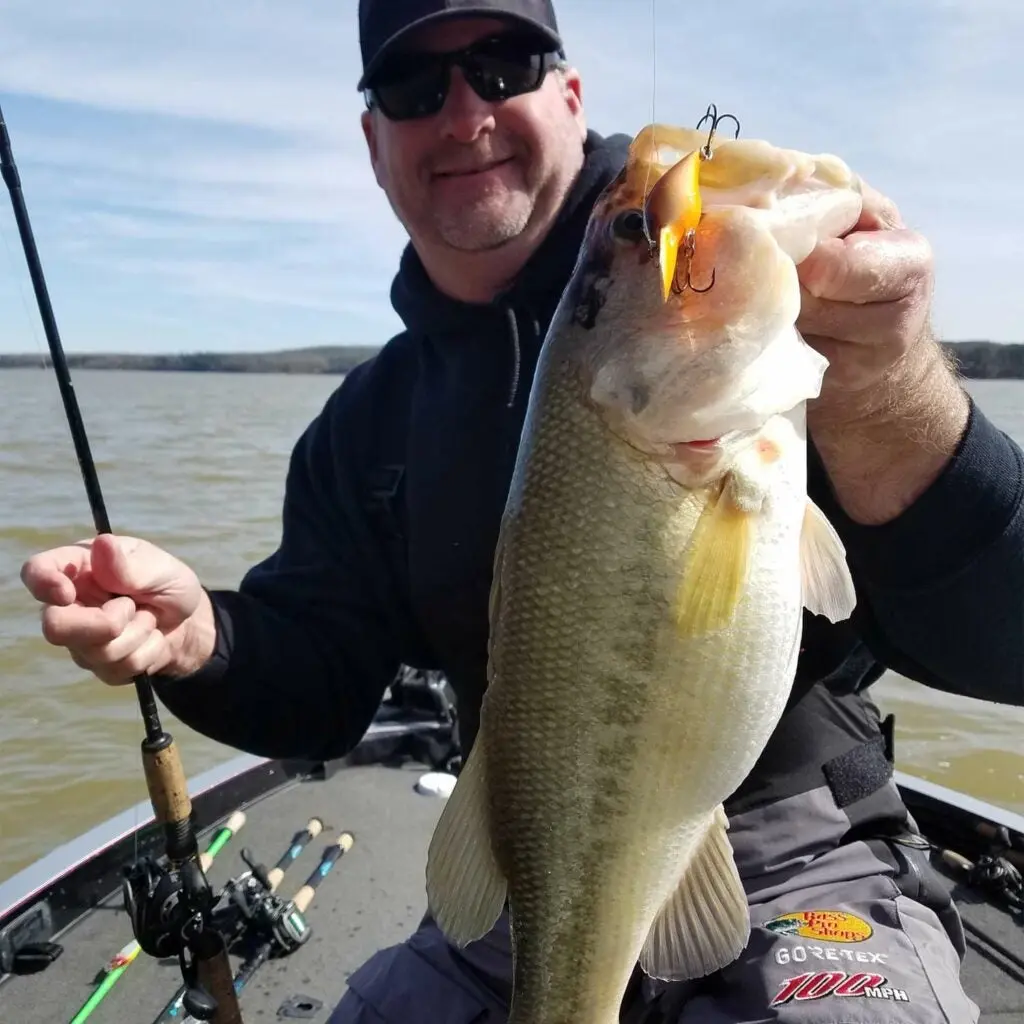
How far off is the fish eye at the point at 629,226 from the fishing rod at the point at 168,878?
5.30 ft

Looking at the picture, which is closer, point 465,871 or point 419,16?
point 465,871

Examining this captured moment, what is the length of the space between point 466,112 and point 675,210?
1.53 m

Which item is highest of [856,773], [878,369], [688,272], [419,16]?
[419,16]

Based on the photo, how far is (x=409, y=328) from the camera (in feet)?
10.1

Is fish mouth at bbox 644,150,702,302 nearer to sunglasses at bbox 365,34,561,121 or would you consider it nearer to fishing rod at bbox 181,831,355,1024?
sunglasses at bbox 365,34,561,121

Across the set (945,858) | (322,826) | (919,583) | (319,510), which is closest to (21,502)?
(322,826)

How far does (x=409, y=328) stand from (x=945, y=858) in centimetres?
294

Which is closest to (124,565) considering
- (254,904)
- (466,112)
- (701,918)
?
(701,918)

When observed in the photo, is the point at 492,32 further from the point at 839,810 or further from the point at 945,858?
the point at 945,858

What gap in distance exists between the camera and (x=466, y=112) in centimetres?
272

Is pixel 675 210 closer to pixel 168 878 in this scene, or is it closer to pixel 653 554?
pixel 653 554

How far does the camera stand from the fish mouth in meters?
1.41

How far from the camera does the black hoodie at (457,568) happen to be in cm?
178

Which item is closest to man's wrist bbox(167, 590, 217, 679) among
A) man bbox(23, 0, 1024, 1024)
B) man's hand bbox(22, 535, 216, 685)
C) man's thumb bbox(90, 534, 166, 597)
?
man bbox(23, 0, 1024, 1024)
